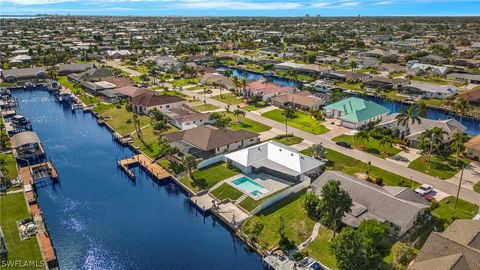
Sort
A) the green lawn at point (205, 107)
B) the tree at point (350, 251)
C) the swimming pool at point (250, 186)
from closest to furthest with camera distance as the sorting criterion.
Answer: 1. the tree at point (350, 251)
2. the swimming pool at point (250, 186)
3. the green lawn at point (205, 107)

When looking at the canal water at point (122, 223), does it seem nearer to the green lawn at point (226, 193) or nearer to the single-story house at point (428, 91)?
the green lawn at point (226, 193)

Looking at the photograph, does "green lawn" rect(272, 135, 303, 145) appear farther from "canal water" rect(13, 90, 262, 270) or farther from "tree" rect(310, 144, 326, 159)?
"canal water" rect(13, 90, 262, 270)

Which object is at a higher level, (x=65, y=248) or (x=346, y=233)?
(x=346, y=233)

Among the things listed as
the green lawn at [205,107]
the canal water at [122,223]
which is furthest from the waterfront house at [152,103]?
the canal water at [122,223]

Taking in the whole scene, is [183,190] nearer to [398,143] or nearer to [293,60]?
[398,143]

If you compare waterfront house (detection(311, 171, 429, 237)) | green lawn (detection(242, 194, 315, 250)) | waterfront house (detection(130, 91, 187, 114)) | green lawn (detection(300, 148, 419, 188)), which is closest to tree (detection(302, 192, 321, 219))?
green lawn (detection(242, 194, 315, 250))

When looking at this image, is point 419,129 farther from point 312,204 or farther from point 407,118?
point 312,204

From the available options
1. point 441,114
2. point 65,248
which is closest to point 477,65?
point 441,114
